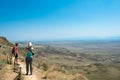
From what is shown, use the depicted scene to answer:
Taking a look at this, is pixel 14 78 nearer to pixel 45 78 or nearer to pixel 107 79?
pixel 45 78

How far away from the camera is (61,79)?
14.5m

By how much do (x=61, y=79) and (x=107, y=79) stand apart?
6237cm

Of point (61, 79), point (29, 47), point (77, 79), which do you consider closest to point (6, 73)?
point (29, 47)

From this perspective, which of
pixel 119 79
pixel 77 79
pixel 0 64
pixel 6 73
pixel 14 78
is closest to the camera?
pixel 14 78

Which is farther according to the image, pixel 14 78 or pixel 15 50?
pixel 15 50

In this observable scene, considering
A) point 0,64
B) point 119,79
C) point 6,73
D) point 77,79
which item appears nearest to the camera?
point 6,73

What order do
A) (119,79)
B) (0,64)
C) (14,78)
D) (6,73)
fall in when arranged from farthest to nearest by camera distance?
(119,79)
(0,64)
(6,73)
(14,78)

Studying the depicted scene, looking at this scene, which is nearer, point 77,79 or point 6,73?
point 6,73

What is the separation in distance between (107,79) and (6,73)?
63.7 meters

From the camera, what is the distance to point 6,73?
14188mm

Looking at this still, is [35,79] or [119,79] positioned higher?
[35,79]

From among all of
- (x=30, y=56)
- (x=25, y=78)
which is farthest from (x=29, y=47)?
(x=25, y=78)

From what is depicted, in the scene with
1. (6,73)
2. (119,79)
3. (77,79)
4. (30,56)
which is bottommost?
(119,79)

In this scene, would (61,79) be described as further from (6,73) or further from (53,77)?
(6,73)
